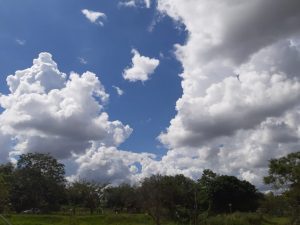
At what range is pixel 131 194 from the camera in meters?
102

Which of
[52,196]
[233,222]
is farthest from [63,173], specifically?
[233,222]

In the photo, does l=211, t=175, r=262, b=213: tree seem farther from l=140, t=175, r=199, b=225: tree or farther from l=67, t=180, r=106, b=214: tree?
l=67, t=180, r=106, b=214: tree

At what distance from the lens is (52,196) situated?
101m

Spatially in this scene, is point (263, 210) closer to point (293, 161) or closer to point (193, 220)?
point (193, 220)

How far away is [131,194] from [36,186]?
1971 cm

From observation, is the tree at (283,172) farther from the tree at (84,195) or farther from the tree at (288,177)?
the tree at (84,195)

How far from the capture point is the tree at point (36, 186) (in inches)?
3898

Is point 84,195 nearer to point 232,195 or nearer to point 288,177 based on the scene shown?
point 232,195

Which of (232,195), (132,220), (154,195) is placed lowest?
(132,220)

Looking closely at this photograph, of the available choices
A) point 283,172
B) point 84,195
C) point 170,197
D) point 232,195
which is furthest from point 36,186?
point 283,172

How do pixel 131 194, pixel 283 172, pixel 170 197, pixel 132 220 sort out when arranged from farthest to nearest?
pixel 131 194 < pixel 170 197 < pixel 132 220 < pixel 283 172

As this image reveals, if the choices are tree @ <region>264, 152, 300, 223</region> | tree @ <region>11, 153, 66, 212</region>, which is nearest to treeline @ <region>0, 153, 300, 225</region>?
tree @ <region>11, 153, 66, 212</region>

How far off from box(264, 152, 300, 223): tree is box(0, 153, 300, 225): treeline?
15.8 metres

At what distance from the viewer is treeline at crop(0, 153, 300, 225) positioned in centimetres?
7731
